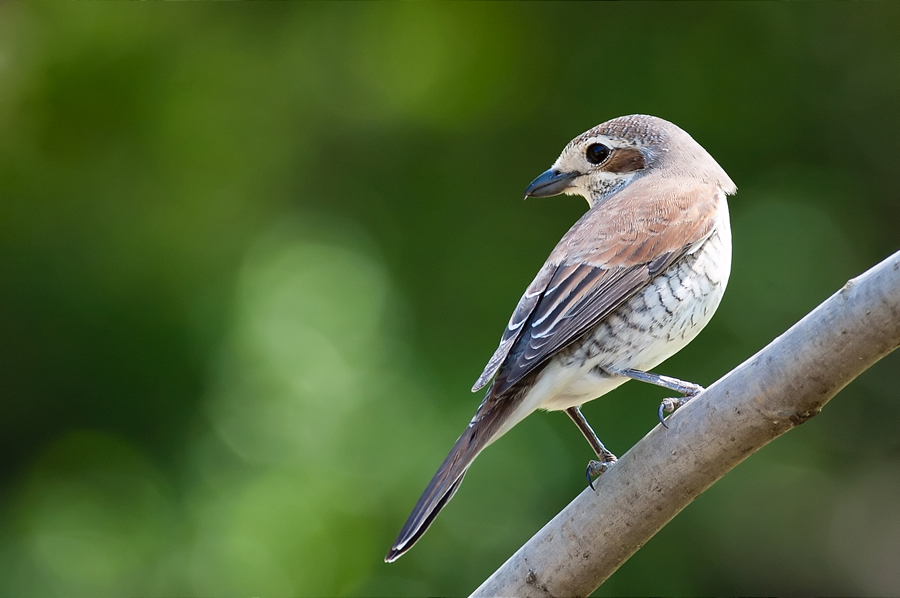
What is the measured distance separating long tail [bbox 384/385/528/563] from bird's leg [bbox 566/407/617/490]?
24 cm

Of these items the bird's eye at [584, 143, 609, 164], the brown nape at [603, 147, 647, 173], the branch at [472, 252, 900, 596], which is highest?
the bird's eye at [584, 143, 609, 164]

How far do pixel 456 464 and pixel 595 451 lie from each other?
517mm

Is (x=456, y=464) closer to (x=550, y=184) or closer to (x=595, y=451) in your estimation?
(x=595, y=451)

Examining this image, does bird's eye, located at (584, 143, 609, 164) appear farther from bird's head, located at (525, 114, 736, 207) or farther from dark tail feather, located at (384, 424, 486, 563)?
dark tail feather, located at (384, 424, 486, 563)

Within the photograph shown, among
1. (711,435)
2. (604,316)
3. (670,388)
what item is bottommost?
(711,435)

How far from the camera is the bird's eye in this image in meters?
3.22

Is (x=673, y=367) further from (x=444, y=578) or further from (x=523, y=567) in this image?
(x=523, y=567)

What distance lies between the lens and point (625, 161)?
3.21m

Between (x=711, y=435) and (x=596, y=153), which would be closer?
(x=711, y=435)

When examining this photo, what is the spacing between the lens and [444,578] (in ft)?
13.4

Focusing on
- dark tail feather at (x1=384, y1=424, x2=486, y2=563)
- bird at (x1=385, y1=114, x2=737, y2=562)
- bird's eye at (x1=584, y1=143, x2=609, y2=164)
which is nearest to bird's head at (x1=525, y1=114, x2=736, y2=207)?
bird's eye at (x1=584, y1=143, x2=609, y2=164)

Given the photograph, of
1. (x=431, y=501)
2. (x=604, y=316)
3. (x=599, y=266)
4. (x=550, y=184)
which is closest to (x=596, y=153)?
(x=550, y=184)

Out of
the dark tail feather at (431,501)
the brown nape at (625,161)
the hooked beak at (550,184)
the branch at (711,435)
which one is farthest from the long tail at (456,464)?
the brown nape at (625,161)

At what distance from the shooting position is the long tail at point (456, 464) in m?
2.17
